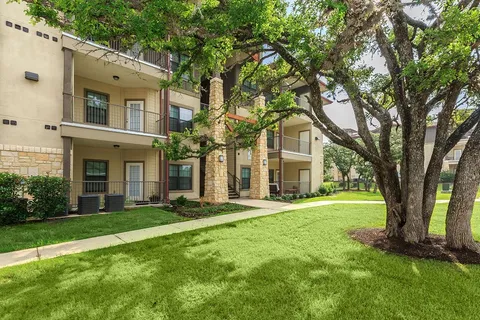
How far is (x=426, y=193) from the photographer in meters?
5.63

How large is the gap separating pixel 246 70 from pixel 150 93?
7.53 m

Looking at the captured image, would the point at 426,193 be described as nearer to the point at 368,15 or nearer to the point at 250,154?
the point at 368,15

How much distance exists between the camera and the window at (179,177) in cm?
1423

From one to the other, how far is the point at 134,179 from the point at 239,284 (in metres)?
11.3

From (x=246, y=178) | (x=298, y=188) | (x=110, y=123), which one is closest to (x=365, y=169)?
(x=298, y=188)

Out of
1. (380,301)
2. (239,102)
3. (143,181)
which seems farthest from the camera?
(143,181)

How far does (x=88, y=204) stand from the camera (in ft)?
31.9

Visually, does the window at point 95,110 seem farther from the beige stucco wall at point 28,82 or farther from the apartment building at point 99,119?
the beige stucco wall at point 28,82

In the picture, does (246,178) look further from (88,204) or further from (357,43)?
(357,43)

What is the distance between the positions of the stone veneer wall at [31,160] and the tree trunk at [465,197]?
1279 centimetres

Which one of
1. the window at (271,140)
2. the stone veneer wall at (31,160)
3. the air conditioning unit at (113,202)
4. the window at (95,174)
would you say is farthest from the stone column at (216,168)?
the stone veneer wall at (31,160)

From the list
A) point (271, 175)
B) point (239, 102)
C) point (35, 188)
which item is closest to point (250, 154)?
point (271, 175)

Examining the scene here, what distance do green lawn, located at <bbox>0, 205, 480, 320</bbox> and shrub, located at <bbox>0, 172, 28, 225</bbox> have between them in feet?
15.5

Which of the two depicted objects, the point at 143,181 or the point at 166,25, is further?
the point at 143,181
